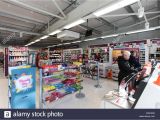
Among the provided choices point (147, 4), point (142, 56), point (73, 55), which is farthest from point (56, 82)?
point (73, 55)

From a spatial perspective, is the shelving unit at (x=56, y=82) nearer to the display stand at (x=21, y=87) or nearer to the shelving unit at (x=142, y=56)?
the display stand at (x=21, y=87)

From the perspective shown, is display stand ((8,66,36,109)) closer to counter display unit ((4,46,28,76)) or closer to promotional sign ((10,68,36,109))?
promotional sign ((10,68,36,109))

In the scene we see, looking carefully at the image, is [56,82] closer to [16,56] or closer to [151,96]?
[151,96]

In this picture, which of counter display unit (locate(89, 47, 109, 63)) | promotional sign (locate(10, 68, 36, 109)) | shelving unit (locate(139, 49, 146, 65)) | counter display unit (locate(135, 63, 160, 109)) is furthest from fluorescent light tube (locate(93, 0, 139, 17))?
counter display unit (locate(89, 47, 109, 63))

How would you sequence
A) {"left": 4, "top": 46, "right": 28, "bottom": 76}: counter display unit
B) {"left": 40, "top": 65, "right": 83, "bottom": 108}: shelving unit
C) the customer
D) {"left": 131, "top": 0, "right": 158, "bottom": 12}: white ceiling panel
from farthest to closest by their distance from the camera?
{"left": 4, "top": 46, "right": 28, "bottom": 76}: counter display unit < {"left": 131, "top": 0, "right": 158, "bottom": 12}: white ceiling panel < the customer < {"left": 40, "top": 65, "right": 83, "bottom": 108}: shelving unit

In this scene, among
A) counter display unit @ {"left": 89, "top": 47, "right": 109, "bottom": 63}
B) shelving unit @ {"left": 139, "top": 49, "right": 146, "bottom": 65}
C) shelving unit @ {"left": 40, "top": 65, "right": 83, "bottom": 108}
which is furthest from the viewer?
counter display unit @ {"left": 89, "top": 47, "right": 109, "bottom": 63}

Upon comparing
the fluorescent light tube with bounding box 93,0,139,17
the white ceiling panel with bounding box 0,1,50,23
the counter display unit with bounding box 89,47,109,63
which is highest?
the white ceiling panel with bounding box 0,1,50,23

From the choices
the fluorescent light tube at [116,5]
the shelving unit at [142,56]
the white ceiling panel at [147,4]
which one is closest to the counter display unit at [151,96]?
the fluorescent light tube at [116,5]

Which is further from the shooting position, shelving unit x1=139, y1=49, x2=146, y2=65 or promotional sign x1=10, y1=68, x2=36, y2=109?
shelving unit x1=139, y1=49, x2=146, y2=65

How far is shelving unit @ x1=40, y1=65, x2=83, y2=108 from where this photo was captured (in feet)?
10.5

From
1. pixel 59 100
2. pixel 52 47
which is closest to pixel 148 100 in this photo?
pixel 59 100

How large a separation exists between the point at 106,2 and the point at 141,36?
6.12m

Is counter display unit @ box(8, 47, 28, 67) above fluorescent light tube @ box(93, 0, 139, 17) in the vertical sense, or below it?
below

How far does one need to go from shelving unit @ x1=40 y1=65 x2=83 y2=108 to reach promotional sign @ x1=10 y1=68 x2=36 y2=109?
1.04ft
